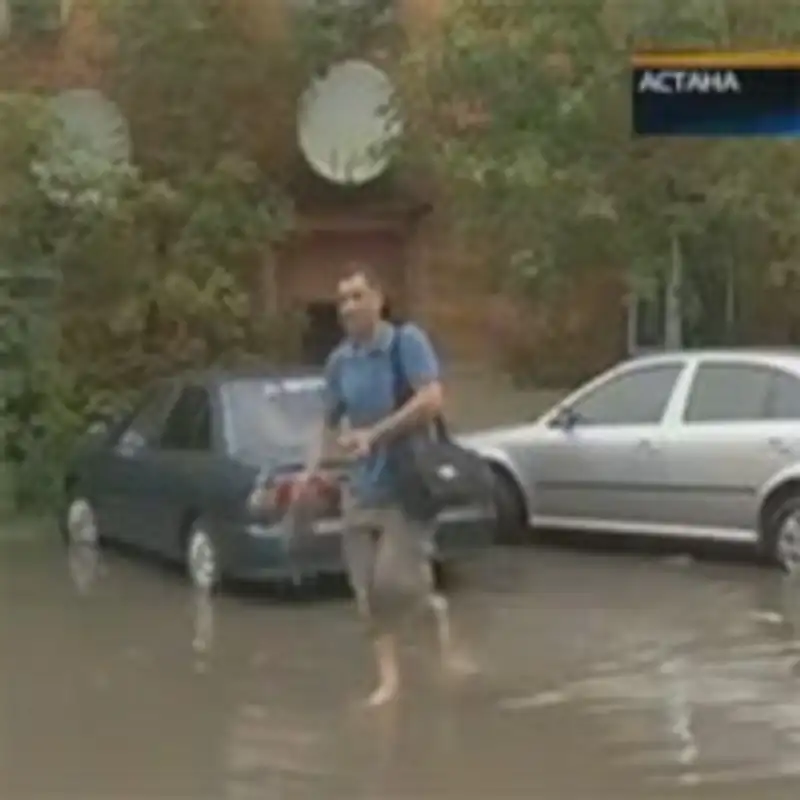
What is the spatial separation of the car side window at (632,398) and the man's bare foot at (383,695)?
4.87 m

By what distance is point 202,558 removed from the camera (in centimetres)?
1318

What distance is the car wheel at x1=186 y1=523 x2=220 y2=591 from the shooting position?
42.8ft

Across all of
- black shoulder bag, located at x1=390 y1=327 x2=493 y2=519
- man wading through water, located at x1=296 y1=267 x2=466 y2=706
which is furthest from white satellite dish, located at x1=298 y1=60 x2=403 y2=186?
man wading through water, located at x1=296 y1=267 x2=466 y2=706

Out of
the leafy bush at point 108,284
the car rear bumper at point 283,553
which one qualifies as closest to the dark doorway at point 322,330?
the leafy bush at point 108,284

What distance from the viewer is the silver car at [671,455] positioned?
13719 mm

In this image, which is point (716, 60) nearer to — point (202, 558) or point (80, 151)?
point (80, 151)

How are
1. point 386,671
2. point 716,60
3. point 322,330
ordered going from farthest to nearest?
point 322,330 → point 716,60 → point 386,671

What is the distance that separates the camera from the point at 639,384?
582 inches

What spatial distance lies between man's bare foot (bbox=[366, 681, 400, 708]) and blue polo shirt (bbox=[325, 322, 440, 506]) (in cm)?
83

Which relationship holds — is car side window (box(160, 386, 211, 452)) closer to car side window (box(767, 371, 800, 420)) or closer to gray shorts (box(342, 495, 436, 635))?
gray shorts (box(342, 495, 436, 635))

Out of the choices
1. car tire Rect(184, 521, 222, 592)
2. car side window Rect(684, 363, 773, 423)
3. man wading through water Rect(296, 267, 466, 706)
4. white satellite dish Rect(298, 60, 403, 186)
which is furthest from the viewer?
white satellite dish Rect(298, 60, 403, 186)

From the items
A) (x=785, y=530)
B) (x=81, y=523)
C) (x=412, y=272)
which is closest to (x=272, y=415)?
(x=81, y=523)

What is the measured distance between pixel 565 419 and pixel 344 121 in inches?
246

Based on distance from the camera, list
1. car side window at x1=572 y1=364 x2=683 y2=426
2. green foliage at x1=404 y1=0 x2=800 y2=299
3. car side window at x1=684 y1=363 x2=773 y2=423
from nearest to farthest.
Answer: car side window at x1=684 y1=363 x2=773 y2=423 → car side window at x1=572 y1=364 x2=683 y2=426 → green foliage at x1=404 y1=0 x2=800 y2=299
